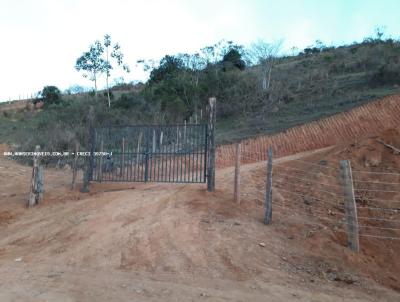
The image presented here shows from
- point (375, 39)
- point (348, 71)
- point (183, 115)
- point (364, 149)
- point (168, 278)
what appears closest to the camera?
point (168, 278)

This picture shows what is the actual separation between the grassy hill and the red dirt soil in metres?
10.5

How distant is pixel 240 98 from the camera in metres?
31.9

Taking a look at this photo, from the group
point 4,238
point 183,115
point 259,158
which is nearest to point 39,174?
point 4,238

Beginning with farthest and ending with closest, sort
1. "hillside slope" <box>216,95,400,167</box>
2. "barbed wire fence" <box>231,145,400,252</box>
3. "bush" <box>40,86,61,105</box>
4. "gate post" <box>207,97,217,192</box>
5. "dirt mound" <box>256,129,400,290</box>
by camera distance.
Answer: "bush" <box>40,86,61,105</box> < "hillside slope" <box>216,95,400,167</box> < "gate post" <box>207,97,217,192</box> < "barbed wire fence" <box>231,145,400,252</box> < "dirt mound" <box>256,129,400,290</box>

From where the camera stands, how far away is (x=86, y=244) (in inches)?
309

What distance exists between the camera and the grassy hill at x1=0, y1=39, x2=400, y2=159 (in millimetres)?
22672

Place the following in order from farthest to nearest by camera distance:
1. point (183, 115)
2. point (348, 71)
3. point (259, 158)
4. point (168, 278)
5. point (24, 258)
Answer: point (348, 71)
point (183, 115)
point (259, 158)
point (24, 258)
point (168, 278)

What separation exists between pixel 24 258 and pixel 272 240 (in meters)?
4.24

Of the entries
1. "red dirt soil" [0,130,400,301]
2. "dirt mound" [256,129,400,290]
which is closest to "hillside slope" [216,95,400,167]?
"dirt mound" [256,129,400,290]

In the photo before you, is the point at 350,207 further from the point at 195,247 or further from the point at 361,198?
the point at 361,198

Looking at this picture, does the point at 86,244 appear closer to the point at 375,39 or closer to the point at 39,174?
the point at 39,174

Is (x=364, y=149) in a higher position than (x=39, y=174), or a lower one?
higher

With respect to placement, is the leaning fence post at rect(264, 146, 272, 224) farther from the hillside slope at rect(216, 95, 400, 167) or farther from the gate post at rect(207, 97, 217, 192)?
the hillside slope at rect(216, 95, 400, 167)

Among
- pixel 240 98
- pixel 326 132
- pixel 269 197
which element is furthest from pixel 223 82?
pixel 269 197
